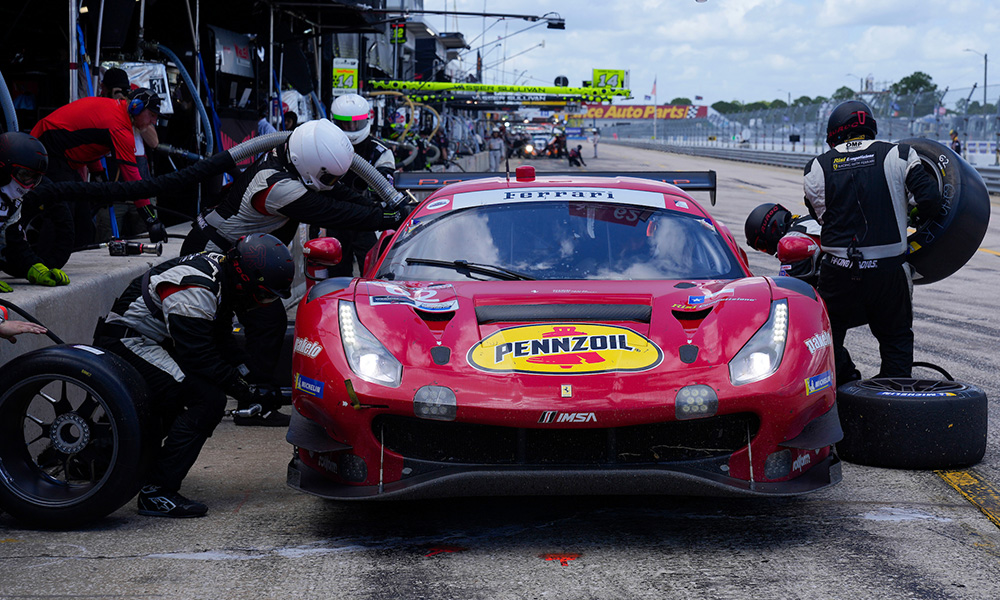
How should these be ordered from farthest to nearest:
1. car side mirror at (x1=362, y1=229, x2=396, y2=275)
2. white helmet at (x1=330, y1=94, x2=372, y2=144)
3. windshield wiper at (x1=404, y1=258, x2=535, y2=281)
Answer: white helmet at (x1=330, y1=94, x2=372, y2=144), car side mirror at (x1=362, y1=229, x2=396, y2=275), windshield wiper at (x1=404, y1=258, x2=535, y2=281)

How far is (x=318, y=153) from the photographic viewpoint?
237 inches

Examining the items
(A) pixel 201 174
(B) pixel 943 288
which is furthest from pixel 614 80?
(A) pixel 201 174

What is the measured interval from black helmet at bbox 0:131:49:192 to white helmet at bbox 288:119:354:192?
1329mm

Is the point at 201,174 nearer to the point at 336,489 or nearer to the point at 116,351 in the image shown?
the point at 116,351

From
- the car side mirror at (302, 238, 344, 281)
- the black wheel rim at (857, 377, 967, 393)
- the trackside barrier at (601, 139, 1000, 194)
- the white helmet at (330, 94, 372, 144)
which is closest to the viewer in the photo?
the black wheel rim at (857, 377, 967, 393)

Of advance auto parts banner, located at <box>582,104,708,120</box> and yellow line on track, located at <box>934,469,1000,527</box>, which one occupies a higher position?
advance auto parts banner, located at <box>582,104,708,120</box>

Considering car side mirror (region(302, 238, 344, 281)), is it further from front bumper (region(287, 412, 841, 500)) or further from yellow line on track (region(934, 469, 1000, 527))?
yellow line on track (region(934, 469, 1000, 527))

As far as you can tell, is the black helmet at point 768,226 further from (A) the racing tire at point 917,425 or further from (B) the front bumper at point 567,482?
(B) the front bumper at point 567,482

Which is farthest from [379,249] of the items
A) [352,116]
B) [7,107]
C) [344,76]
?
[344,76]

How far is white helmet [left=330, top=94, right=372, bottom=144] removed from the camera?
350 inches

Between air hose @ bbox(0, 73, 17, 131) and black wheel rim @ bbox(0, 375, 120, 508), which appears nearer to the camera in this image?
black wheel rim @ bbox(0, 375, 120, 508)

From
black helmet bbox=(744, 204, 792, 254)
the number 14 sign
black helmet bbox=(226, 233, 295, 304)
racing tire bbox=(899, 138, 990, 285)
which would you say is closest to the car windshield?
black helmet bbox=(226, 233, 295, 304)

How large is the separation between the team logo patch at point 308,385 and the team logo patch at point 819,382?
1774 millimetres

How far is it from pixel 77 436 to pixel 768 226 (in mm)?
3937
